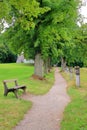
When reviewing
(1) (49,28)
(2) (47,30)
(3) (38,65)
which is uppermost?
(1) (49,28)

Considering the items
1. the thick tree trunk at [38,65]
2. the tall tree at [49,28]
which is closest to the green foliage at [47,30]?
the tall tree at [49,28]

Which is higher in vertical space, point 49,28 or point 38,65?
point 49,28

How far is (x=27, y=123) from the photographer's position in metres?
9.99

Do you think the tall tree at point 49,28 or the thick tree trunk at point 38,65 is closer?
the tall tree at point 49,28

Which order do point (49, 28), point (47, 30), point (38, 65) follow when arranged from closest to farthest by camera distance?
point (47, 30) → point (49, 28) → point (38, 65)

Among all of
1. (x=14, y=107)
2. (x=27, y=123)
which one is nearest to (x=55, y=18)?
(x=14, y=107)

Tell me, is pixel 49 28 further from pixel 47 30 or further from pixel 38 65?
pixel 38 65

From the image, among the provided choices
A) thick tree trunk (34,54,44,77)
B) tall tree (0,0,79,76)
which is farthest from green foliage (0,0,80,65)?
thick tree trunk (34,54,44,77)

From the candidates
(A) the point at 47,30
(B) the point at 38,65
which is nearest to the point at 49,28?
(A) the point at 47,30

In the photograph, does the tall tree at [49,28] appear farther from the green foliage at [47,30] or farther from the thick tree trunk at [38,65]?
the thick tree trunk at [38,65]

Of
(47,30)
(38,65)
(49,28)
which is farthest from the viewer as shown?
(38,65)

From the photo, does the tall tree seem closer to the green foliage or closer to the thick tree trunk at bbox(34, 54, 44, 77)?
the green foliage

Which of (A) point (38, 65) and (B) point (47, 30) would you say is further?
(A) point (38, 65)

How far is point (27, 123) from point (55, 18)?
701 inches
